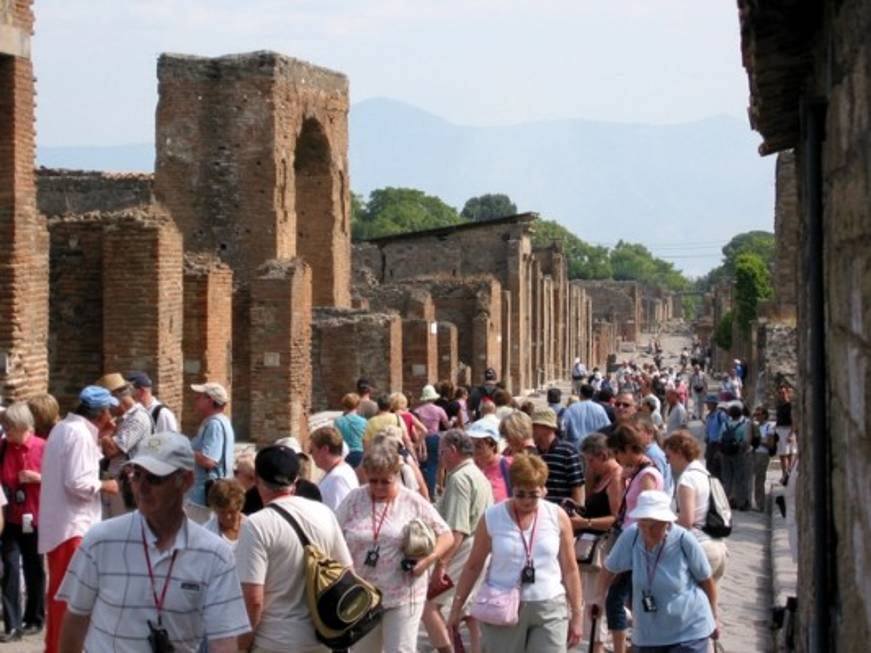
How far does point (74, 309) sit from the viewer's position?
719 inches

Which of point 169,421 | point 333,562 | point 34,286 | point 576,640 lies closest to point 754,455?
point 34,286

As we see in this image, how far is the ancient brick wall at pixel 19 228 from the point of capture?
15.2 meters

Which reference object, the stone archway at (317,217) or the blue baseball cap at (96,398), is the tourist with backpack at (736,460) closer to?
the blue baseball cap at (96,398)

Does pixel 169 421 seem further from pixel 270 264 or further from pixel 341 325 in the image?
pixel 341 325

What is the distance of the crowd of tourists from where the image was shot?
229 inches

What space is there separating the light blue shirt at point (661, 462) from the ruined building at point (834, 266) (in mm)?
4286

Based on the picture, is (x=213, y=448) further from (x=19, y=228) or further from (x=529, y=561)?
(x=19, y=228)

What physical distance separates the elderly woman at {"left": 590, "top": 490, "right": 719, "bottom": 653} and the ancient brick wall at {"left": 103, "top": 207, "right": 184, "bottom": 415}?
10030mm

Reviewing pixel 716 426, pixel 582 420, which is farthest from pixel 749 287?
pixel 582 420

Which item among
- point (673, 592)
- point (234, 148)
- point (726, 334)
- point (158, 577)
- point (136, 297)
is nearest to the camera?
point (158, 577)

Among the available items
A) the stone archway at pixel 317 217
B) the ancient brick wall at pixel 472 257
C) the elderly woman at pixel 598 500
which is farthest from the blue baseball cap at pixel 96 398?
the ancient brick wall at pixel 472 257

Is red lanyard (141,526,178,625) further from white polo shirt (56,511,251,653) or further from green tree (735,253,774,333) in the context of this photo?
green tree (735,253,774,333)

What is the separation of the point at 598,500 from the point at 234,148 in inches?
797

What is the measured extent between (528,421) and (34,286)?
627 centimetres
